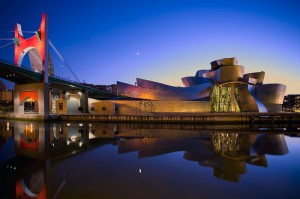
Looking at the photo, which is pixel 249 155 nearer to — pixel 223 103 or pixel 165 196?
pixel 165 196

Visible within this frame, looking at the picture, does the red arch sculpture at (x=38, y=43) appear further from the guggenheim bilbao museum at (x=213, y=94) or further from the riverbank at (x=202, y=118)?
the guggenheim bilbao museum at (x=213, y=94)

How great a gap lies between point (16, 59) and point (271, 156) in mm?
35642

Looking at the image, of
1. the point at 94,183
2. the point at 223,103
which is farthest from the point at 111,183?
the point at 223,103

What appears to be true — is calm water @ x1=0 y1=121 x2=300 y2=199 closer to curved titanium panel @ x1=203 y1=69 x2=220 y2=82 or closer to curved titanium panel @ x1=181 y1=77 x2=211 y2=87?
curved titanium panel @ x1=203 y1=69 x2=220 y2=82

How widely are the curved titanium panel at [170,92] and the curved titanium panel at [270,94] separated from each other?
8.84 meters

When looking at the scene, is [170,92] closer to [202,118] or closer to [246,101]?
[202,118]

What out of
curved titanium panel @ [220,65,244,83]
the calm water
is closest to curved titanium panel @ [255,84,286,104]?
curved titanium panel @ [220,65,244,83]

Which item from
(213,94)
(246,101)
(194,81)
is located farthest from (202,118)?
(194,81)

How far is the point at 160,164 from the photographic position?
263 inches

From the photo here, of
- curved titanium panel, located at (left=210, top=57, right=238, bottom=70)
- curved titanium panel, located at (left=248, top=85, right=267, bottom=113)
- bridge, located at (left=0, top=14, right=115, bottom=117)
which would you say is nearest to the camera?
bridge, located at (left=0, top=14, right=115, bottom=117)

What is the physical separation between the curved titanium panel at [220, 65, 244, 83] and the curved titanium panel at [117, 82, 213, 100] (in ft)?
9.61

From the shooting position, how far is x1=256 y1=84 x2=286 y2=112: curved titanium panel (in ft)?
110

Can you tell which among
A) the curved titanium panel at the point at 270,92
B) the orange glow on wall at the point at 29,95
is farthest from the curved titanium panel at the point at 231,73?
the orange glow on wall at the point at 29,95

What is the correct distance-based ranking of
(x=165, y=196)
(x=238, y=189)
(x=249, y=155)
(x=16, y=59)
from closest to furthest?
1. (x=165, y=196)
2. (x=238, y=189)
3. (x=249, y=155)
4. (x=16, y=59)
